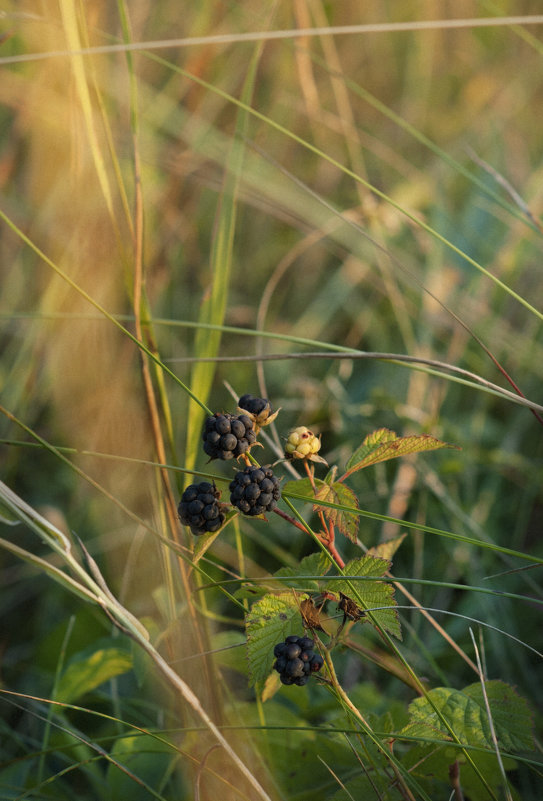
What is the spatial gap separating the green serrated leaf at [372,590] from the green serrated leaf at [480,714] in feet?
0.45

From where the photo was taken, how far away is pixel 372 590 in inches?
37.5

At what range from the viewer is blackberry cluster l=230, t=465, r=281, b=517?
0.88 metres

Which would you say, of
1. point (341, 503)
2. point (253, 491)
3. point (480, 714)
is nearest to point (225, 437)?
point (253, 491)

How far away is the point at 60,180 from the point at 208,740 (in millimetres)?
1974

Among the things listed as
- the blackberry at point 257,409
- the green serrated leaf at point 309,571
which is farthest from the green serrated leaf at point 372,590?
the blackberry at point 257,409

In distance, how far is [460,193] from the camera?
3.09 m

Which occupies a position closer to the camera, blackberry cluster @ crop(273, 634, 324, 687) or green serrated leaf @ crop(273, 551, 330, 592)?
blackberry cluster @ crop(273, 634, 324, 687)

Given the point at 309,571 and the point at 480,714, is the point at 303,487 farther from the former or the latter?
the point at 480,714

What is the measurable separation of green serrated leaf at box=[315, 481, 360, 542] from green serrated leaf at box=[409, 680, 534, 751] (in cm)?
27

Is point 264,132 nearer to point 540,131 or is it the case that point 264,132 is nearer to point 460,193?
point 460,193

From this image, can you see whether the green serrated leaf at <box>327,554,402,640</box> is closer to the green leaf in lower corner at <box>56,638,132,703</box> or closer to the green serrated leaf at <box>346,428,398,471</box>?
the green serrated leaf at <box>346,428,398,471</box>

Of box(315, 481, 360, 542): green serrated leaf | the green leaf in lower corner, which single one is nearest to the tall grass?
the green leaf in lower corner

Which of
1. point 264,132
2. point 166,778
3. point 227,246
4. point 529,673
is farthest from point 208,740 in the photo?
point 264,132

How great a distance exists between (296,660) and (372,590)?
15 centimetres
